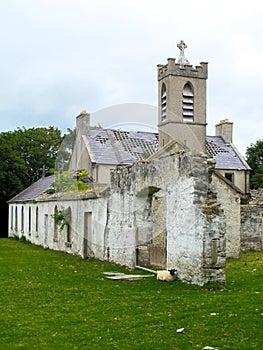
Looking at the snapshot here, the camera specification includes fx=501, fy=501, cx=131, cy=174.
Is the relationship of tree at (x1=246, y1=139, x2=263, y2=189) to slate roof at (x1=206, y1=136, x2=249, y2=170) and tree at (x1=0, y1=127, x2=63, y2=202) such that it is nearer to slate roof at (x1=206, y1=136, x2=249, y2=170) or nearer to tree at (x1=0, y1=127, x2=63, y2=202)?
slate roof at (x1=206, y1=136, x2=249, y2=170)

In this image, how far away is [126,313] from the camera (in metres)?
8.71

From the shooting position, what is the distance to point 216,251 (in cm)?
1162

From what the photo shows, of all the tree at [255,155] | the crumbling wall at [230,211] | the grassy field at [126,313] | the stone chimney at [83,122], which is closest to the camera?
the grassy field at [126,313]

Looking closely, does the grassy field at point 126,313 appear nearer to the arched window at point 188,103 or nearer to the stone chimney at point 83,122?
the arched window at point 188,103

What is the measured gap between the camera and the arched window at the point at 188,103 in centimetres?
2939

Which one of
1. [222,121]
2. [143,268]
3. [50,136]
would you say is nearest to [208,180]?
[143,268]

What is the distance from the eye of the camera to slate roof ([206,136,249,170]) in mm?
32062

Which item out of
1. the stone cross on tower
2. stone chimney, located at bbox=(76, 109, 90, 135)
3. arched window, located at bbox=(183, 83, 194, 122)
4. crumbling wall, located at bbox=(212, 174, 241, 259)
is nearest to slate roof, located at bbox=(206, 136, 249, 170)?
arched window, located at bbox=(183, 83, 194, 122)

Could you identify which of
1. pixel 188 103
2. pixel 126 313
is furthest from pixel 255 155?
pixel 126 313

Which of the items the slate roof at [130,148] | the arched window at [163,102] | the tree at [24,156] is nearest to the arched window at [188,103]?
the arched window at [163,102]

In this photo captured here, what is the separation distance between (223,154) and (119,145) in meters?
7.39

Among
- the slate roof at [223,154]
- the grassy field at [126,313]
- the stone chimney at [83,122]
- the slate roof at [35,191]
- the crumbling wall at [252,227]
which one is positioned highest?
the stone chimney at [83,122]

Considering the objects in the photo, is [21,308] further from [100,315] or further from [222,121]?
[222,121]

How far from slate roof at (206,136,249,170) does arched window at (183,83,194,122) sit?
386 cm
